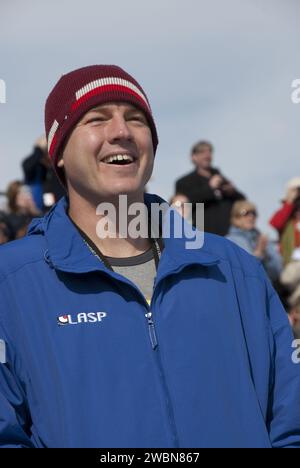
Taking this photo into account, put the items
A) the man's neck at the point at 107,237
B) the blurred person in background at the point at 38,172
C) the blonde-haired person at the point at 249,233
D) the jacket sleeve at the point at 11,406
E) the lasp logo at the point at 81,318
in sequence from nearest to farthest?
the jacket sleeve at the point at 11,406 → the lasp logo at the point at 81,318 → the man's neck at the point at 107,237 → the blonde-haired person at the point at 249,233 → the blurred person in background at the point at 38,172

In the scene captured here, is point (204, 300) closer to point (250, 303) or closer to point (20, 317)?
point (250, 303)

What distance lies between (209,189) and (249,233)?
1.92ft

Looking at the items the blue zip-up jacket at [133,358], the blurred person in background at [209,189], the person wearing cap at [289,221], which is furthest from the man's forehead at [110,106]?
the person wearing cap at [289,221]

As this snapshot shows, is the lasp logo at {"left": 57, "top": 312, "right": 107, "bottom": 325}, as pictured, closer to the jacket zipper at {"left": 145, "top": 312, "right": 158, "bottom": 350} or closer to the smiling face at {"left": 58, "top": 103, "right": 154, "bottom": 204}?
the jacket zipper at {"left": 145, "top": 312, "right": 158, "bottom": 350}

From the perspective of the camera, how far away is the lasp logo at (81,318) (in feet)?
9.12

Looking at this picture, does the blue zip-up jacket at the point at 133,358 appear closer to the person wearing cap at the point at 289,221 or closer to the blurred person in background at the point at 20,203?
the blurred person in background at the point at 20,203

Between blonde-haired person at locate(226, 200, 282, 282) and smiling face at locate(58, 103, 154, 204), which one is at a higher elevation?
smiling face at locate(58, 103, 154, 204)

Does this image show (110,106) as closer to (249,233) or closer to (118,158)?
(118,158)

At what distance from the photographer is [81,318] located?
2.78 metres

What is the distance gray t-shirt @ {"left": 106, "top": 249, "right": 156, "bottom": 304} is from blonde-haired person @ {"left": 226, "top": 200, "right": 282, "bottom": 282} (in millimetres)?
4661

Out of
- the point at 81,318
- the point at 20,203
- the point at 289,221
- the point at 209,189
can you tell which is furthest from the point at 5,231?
the point at 81,318

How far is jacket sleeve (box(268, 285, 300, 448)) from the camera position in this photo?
287cm

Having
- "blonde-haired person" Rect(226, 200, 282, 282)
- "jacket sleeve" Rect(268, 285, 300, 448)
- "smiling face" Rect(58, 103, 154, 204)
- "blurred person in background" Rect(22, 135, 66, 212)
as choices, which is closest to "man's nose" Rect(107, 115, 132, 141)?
"smiling face" Rect(58, 103, 154, 204)

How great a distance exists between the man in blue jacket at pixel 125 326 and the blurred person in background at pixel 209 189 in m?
4.86
